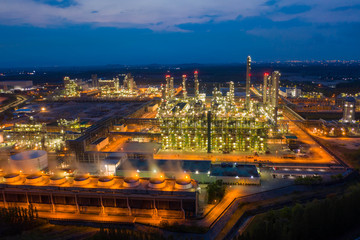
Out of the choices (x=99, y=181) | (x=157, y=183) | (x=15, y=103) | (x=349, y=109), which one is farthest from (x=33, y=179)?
(x=15, y=103)

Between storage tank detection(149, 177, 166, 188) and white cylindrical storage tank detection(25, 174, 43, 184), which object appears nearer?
storage tank detection(149, 177, 166, 188)

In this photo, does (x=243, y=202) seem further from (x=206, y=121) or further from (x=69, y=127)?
(x=69, y=127)

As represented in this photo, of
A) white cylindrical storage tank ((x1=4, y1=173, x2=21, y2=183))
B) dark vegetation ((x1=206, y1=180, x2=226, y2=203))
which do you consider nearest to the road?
white cylindrical storage tank ((x1=4, y1=173, x2=21, y2=183))

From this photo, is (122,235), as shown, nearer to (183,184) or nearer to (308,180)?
(183,184)

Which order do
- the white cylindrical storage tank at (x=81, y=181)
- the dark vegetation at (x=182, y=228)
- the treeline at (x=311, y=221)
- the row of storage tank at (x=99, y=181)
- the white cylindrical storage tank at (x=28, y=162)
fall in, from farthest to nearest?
1. the white cylindrical storage tank at (x=28, y=162)
2. the white cylindrical storage tank at (x=81, y=181)
3. the row of storage tank at (x=99, y=181)
4. the dark vegetation at (x=182, y=228)
5. the treeline at (x=311, y=221)

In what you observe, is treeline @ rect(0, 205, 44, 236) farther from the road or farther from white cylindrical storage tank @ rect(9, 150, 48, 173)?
the road

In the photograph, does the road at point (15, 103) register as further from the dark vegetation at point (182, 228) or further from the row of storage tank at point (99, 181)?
the dark vegetation at point (182, 228)

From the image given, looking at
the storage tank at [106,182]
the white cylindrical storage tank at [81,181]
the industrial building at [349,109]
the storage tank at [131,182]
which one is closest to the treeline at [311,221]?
the storage tank at [131,182]
